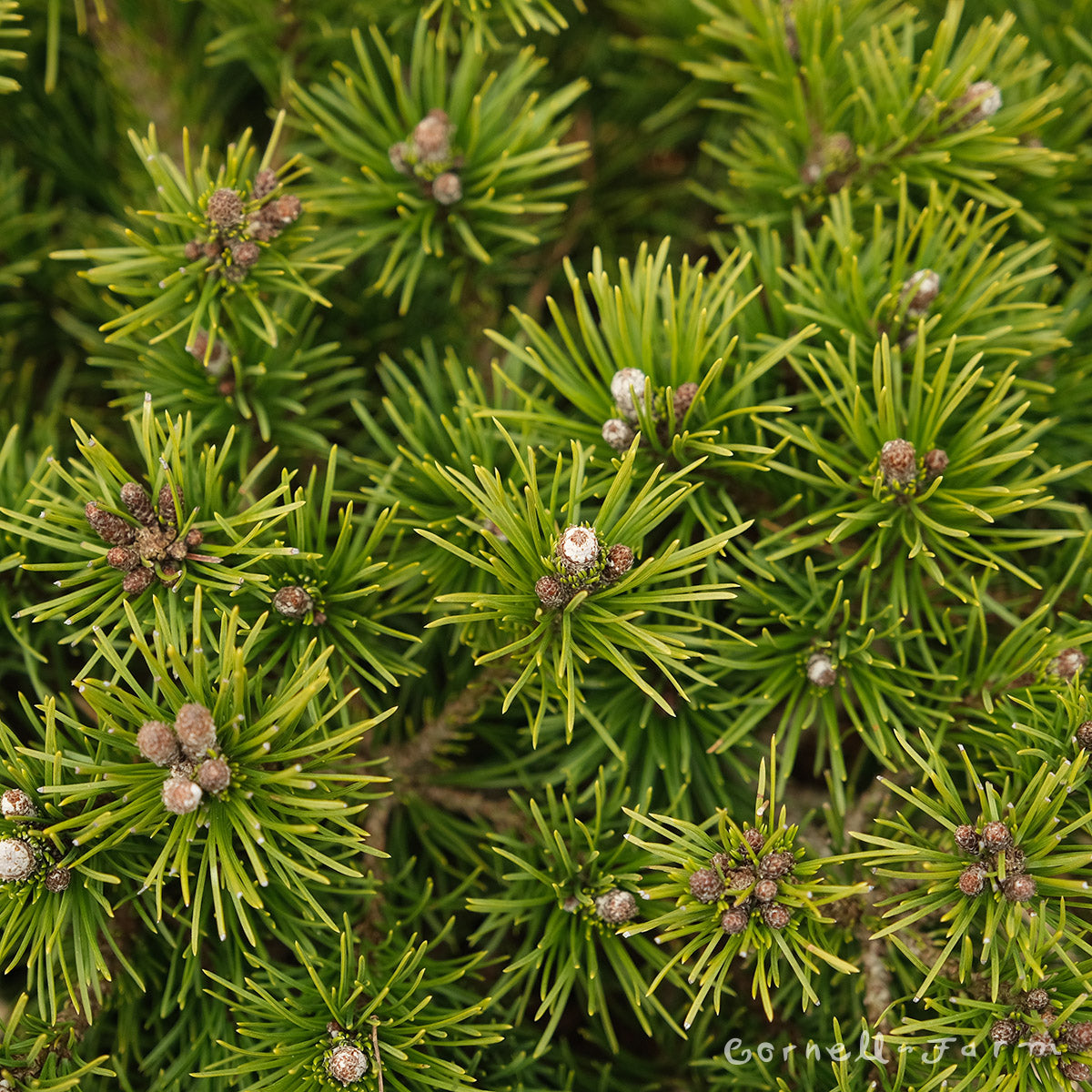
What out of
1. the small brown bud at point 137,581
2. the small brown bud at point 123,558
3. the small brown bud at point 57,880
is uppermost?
the small brown bud at point 123,558

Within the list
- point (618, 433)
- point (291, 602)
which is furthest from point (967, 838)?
point (291, 602)

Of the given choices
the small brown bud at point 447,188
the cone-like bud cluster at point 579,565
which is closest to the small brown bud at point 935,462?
the cone-like bud cluster at point 579,565

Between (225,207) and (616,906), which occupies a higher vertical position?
(225,207)

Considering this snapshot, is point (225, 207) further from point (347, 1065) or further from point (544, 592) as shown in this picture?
point (347, 1065)

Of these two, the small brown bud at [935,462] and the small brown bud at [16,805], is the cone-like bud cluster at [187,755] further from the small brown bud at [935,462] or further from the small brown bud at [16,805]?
the small brown bud at [935,462]

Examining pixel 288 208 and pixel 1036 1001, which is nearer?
pixel 1036 1001
